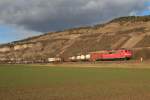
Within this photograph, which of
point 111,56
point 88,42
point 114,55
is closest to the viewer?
point 114,55

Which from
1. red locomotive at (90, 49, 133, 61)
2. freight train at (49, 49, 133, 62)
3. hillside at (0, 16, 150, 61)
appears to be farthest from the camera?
hillside at (0, 16, 150, 61)

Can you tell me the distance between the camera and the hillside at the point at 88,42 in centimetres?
12737

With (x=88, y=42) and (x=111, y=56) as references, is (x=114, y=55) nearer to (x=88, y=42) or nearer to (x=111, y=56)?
(x=111, y=56)

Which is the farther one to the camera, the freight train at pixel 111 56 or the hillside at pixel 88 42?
the hillside at pixel 88 42

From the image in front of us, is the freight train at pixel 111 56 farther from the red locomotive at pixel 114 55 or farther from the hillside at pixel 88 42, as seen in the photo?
the hillside at pixel 88 42

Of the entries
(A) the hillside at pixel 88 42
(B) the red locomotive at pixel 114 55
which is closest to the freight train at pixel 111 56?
(B) the red locomotive at pixel 114 55

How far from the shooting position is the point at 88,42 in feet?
491

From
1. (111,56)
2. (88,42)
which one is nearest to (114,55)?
(111,56)

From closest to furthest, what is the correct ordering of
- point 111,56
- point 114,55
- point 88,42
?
1. point 114,55
2. point 111,56
3. point 88,42

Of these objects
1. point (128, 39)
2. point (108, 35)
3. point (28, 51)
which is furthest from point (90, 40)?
point (28, 51)

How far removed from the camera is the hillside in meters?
127

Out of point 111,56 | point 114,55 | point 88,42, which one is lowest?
point 111,56

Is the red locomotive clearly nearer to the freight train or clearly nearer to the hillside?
the freight train

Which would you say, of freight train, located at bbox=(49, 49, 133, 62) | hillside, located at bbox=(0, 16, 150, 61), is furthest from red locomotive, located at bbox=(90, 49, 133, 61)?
hillside, located at bbox=(0, 16, 150, 61)
